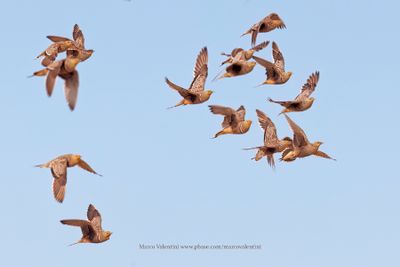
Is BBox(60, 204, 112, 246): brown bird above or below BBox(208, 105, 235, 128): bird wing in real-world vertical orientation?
below

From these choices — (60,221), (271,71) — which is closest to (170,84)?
(271,71)

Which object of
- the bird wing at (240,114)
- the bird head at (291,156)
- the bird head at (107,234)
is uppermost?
the bird wing at (240,114)

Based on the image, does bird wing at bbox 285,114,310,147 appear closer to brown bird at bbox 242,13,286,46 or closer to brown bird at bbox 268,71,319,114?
brown bird at bbox 268,71,319,114

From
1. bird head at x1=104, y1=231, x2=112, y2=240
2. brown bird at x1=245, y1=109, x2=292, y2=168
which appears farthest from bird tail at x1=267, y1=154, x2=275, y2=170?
bird head at x1=104, y1=231, x2=112, y2=240

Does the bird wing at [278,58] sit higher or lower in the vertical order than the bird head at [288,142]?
higher

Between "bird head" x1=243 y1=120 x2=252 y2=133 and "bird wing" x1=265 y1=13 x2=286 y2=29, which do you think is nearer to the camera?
"bird head" x1=243 y1=120 x2=252 y2=133

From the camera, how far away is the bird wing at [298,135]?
30.4 meters

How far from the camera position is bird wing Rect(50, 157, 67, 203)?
98.3 feet

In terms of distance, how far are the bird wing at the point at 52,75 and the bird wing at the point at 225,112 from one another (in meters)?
5.89

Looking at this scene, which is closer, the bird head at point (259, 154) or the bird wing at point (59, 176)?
the bird wing at point (59, 176)

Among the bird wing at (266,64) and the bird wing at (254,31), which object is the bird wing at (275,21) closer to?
the bird wing at (254,31)

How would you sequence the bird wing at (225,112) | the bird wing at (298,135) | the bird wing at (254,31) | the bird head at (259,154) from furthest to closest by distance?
the bird wing at (254,31), the bird head at (259,154), the bird wing at (225,112), the bird wing at (298,135)

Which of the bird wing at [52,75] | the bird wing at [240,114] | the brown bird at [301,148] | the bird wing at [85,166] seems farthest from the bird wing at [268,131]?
the bird wing at [52,75]

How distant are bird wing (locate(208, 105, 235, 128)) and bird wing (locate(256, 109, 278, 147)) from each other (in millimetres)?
1318
